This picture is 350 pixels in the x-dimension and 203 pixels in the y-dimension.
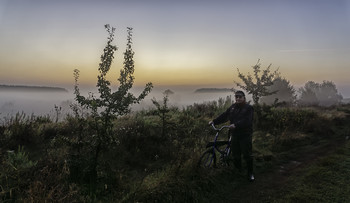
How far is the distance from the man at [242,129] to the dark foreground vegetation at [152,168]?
1.73 feet

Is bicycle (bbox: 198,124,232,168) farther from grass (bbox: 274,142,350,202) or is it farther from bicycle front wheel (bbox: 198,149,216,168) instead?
grass (bbox: 274,142,350,202)

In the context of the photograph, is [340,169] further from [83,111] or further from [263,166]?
[83,111]

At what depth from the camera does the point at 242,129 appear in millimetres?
Result: 5898

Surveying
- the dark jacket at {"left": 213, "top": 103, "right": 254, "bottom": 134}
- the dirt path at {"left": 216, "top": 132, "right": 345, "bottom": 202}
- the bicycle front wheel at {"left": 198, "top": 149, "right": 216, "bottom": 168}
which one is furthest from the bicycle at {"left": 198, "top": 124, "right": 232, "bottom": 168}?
the dirt path at {"left": 216, "top": 132, "right": 345, "bottom": 202}

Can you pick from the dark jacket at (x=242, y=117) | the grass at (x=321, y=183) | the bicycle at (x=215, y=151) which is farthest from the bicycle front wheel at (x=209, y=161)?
the grass at (x=321, y=183)

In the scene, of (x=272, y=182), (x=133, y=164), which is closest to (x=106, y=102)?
(x=133, y=164)

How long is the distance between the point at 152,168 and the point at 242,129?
9.24 ft

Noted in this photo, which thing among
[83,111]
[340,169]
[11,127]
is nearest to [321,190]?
[340,169]

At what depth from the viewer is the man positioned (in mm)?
5762

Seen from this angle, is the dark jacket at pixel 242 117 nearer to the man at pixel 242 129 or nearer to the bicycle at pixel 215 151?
the man at pixel 242 129

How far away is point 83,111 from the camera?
5.65 meters

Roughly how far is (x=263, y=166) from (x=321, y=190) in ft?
6.46

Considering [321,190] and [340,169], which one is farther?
[340,169]

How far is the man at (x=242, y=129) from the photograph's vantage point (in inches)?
227
